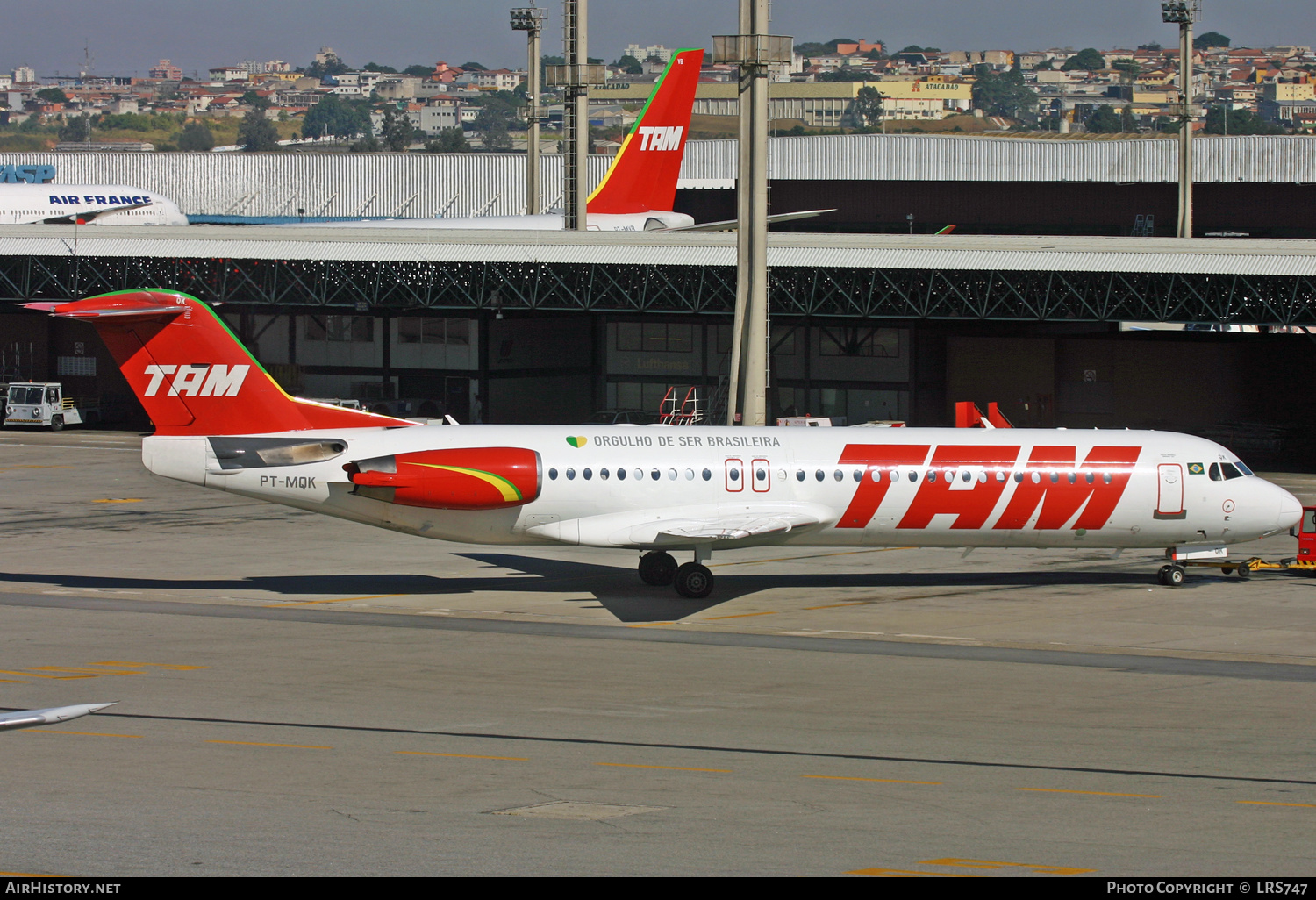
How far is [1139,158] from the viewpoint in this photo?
8906 centimetres

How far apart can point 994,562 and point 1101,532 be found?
565 centimetres

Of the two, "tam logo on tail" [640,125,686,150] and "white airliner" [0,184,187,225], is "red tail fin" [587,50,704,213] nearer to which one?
"tam logo on tail" [640,125,686,150]


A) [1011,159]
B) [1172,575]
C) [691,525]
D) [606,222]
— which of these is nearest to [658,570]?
[691,525]

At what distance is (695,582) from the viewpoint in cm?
3098

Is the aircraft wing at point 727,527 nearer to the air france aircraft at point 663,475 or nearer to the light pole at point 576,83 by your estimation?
the air france aircraft at point 663,475

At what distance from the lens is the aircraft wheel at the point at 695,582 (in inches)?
1220

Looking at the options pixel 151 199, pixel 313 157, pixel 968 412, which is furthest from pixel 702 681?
pixel 313 157

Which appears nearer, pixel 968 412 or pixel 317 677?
pixel 317 677

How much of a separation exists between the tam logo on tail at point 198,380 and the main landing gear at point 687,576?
9625mm

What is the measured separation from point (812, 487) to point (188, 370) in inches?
519

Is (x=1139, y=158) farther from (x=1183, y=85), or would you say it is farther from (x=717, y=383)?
(x=717, y=383)

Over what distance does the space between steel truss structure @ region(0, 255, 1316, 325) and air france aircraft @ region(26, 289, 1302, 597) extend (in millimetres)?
23706

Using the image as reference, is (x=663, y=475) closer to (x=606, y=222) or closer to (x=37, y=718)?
(x=37, y=718)

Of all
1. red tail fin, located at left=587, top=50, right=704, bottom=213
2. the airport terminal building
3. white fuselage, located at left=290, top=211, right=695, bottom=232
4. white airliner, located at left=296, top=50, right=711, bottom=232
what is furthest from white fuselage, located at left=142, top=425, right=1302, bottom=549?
white fuselage, located at left=290, top=211, right=695, bottom=232
